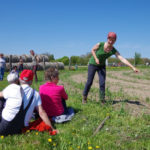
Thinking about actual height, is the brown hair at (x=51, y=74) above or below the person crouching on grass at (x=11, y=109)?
above

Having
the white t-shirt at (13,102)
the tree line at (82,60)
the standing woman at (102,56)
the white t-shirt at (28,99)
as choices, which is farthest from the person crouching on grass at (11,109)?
the tree line at (82,60)

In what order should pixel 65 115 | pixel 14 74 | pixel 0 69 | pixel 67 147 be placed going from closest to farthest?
pixel 67 147 → pixel 14 74 → pixel 65 115 → pixel 0 69

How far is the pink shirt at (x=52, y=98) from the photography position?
385cm

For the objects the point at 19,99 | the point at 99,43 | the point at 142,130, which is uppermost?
the point at 99,43

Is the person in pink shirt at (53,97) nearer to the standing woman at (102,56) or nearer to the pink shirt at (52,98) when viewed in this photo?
the pink shirt at (52,98)

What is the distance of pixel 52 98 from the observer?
12.6ft

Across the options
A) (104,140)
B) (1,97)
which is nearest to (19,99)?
(1,97)

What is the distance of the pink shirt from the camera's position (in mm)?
3852

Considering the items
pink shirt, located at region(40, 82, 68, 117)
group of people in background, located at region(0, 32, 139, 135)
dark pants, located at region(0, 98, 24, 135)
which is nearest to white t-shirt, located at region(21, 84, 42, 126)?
group of people in background, located at region(0, 32, 139, 135)

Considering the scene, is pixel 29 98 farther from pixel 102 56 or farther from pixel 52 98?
pixel 102 56

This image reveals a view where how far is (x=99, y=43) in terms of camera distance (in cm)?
507

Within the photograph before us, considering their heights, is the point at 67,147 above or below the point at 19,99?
below

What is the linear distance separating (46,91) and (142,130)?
1904 millimetres

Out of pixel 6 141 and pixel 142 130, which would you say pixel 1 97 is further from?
pixel 142 130
